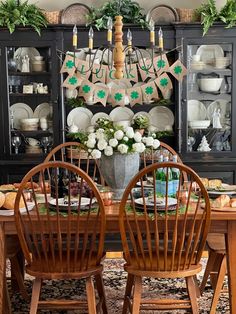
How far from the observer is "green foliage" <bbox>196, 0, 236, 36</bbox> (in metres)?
4.62

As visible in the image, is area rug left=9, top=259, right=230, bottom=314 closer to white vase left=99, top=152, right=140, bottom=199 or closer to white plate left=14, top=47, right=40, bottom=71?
white vase left=99, top=152, right=140, bottom=199

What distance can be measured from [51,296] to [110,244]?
0.92m

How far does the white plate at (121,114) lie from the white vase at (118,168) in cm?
199

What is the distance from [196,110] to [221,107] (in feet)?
0.75

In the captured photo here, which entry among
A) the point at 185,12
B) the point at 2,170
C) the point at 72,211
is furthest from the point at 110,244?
the point at 185,12

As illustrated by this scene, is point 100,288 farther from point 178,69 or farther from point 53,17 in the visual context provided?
point 53,17

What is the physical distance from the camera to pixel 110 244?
169 inches

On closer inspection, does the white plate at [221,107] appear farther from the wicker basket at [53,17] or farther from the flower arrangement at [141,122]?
the wicker basket at [53,17]

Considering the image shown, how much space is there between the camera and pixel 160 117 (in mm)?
5035

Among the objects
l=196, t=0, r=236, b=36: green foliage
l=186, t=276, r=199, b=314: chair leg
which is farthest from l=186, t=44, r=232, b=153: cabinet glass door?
l=186, t=276, r=199, b=314: chair leg

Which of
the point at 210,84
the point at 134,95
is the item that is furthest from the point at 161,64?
the point at 210,84

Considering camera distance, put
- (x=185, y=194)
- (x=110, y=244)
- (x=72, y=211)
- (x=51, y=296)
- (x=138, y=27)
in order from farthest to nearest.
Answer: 1. (x=138, y=27)
2. (x=110, y=244)
3. (x=51, y=296)
4. (x=185, y=194)
5. (x=72, y=211)

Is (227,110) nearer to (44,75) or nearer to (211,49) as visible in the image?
(211,49)

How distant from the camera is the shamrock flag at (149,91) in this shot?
4.89 meters
